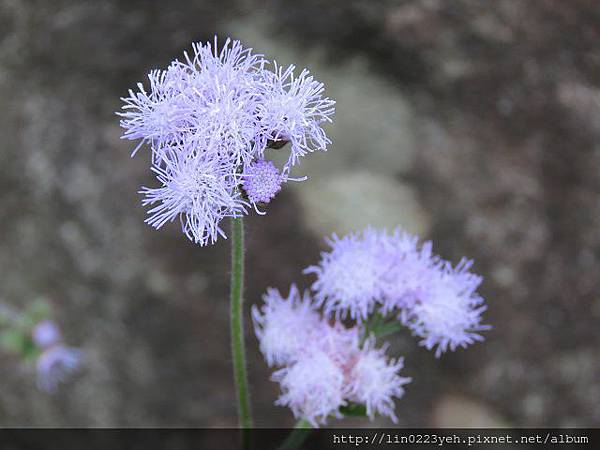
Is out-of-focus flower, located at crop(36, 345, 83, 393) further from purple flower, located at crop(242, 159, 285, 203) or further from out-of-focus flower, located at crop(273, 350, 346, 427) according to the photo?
purple flower, located at crop(242, 159, 285, 203)

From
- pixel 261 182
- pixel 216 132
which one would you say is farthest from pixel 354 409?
pixel 216 132

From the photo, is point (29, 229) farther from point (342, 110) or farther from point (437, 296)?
point (437, 296)

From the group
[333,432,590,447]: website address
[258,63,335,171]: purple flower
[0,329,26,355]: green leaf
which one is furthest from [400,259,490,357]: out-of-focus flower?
[0,329,26,355]: green leaf

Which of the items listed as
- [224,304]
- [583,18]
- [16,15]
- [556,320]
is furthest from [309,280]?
[16,15]

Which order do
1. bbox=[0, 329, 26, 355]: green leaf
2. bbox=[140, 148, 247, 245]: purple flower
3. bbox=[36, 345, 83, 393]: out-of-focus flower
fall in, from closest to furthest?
bbox=[140, 148, 247, 245]: purple flower, bbox=[0, 329, 26, 355]: green leaf, bbox=[36, 345, 83, 393]: out-of-focus flower

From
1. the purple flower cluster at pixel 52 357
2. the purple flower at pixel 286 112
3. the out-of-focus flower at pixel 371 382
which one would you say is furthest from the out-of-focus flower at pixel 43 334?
the purple flower at pixel 286 112
